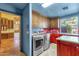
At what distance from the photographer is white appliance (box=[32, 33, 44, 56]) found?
2.06 meters

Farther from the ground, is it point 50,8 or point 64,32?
point 50,8

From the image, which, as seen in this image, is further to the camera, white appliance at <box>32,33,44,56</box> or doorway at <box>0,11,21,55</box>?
white appliance at <box>32,33,44,56</box>

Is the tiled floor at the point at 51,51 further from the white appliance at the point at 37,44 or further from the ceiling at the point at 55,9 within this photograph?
the ceiling at the point at 55,9

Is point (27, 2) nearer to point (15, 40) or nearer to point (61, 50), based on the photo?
point (15, 40)

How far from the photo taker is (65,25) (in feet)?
6.71

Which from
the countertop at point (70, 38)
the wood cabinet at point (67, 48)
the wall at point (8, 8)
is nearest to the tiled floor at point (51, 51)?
the wood cabinet at point (67, 48)

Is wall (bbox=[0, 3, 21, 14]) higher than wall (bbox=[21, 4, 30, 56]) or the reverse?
higher

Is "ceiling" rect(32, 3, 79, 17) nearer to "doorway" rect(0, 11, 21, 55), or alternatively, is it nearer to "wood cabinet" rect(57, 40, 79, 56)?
"doorway" rect(0, 11, 21, 55)

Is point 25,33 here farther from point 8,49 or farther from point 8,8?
point 8,8

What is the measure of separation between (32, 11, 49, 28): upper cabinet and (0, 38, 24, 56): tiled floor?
0.51 metres

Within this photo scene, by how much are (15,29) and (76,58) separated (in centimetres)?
122

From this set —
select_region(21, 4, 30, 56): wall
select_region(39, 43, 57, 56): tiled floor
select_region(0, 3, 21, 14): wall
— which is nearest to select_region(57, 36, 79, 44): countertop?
select_region(39, 43, 57, 56): tiled floor

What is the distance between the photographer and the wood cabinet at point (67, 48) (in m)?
2.00

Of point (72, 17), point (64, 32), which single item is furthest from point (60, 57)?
point (72, 17)
